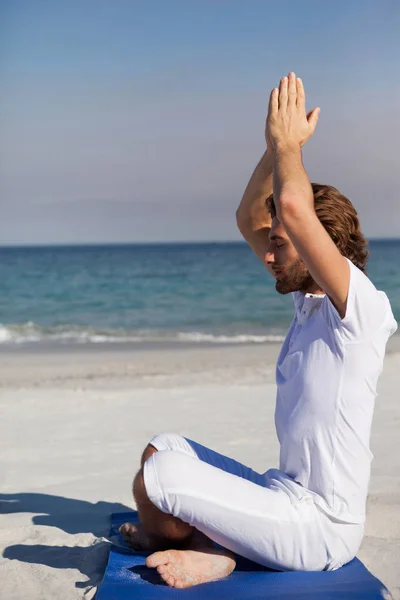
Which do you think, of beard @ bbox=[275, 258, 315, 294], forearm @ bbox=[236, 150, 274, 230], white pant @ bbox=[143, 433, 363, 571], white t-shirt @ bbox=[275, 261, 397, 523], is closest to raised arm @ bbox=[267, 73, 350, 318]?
white t-shirt @ bbox=[275, 261, 397, 523]

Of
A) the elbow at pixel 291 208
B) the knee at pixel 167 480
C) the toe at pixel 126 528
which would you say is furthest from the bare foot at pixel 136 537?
the elbow at pixel 291 208

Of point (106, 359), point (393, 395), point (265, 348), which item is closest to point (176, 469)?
point (393, 395)

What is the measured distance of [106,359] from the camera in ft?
32.7

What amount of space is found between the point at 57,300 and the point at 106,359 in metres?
14.5

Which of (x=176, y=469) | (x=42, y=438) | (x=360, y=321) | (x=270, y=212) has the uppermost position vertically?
(x=270, y=212)

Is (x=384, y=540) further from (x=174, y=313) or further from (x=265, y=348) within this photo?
(x=174, y=313)

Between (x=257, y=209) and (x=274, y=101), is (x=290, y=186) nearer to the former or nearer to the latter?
(x=274, y=101)

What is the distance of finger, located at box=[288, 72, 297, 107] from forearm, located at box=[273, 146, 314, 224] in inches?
5.8

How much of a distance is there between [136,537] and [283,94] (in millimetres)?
1808

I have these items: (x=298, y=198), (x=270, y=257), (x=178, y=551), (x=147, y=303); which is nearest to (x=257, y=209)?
(x=270, y=257)

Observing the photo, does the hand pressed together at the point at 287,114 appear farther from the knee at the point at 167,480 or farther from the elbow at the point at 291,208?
the knee at the point at 167,480

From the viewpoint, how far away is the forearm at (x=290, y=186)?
2.59 meters

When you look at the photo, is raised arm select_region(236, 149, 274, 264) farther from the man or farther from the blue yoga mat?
the blue yoga mat

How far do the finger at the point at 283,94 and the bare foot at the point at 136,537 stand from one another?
170 centimetres
